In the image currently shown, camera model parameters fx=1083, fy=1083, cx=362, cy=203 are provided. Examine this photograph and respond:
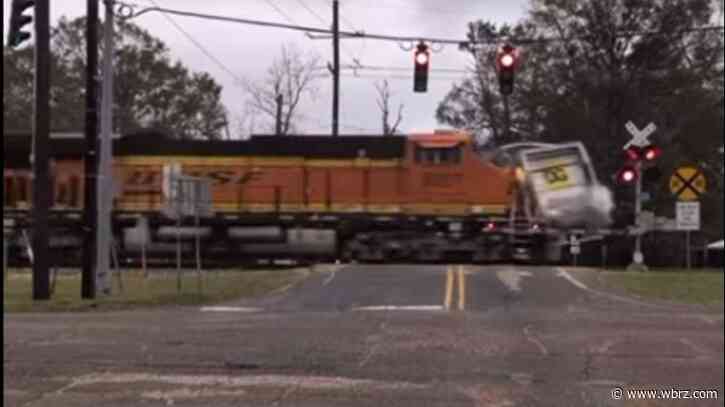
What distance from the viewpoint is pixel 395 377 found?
10.9 meters

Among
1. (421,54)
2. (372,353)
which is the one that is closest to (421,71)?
(421,54)

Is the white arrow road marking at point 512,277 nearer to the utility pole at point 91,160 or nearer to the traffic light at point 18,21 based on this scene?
the utility pole at point 91,160

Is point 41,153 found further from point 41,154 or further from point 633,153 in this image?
point 633,153

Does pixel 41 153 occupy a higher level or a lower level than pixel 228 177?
higher

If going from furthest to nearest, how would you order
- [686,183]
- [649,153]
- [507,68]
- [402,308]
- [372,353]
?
[686,183], [507,68], [649,153], [402,308], [372,353]

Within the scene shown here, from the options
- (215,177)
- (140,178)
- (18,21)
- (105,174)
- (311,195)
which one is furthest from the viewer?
(140,178)

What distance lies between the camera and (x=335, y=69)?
2769cm

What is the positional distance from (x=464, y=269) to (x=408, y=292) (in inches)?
225

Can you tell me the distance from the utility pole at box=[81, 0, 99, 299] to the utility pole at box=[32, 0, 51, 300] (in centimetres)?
85

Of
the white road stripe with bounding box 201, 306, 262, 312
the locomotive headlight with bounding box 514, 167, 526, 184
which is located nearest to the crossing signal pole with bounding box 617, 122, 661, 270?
the locomotive headlight with bounding box 514, 167, 526, 184

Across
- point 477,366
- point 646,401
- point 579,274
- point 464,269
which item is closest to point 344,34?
point 464,269

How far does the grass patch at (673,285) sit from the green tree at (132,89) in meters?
36.6

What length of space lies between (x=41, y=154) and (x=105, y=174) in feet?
5.86

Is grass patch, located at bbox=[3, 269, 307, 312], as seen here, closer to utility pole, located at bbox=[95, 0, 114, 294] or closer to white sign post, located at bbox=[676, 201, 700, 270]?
utility pole, located at bbox=[95, 0, 114, 294]
